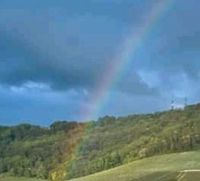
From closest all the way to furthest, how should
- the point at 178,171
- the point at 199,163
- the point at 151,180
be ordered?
the point at 151,180
the point at 178,171
the point at 199,163

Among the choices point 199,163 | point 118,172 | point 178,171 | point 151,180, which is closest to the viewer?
point 151,180

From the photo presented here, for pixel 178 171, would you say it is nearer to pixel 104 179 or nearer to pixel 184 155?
pixel 104 179

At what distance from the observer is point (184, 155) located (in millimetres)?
184250

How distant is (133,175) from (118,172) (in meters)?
19.6

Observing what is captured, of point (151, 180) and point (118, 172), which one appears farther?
point (118, 172)

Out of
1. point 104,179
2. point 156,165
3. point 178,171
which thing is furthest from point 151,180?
point 156,165

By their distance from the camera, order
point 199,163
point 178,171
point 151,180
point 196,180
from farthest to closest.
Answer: point 199,163, point 178,171, point 151,180, point 196,180

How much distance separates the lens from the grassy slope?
147250 millimetres

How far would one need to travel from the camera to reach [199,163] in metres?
163

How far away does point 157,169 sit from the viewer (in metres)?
163

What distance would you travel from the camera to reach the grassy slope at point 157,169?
14725 cm

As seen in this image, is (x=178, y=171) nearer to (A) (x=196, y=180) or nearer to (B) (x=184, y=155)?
(A) (x=196, y=180)

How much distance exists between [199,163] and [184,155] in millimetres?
21279

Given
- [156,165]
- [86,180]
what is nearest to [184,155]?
[156,165]
